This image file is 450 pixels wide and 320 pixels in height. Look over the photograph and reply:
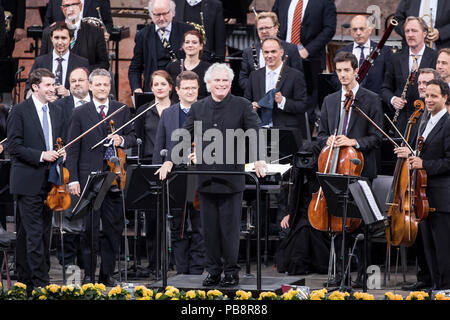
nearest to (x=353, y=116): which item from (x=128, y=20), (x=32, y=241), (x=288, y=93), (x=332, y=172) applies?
(x=332, y=172)

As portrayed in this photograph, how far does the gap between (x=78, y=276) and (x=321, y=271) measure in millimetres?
1949

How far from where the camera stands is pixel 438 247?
22.2ft

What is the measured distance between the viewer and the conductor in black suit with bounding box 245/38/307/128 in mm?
7781

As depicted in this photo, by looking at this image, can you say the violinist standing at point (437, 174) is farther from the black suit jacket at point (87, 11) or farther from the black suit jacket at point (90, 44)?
the black suit jacket at point (87, 11)

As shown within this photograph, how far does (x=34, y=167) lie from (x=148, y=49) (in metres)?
2.19

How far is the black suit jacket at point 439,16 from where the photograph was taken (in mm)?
8500

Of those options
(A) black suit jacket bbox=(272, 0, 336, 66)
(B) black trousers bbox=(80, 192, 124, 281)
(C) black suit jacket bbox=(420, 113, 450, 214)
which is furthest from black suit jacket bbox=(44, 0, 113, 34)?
(C) black suit jacket bbox=(420, 113, 450, 214)

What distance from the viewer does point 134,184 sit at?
6.64m

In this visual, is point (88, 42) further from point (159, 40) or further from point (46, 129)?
point (46, 129)

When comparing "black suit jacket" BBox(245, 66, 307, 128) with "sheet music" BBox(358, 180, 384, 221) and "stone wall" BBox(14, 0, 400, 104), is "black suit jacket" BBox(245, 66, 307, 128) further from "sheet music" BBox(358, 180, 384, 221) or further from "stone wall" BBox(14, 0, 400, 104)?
"stone wall" BBox(14, 0, 400, 104)

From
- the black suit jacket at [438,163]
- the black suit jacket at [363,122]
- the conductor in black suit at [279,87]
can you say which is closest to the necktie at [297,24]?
the conductor in black suit at [279,87]
